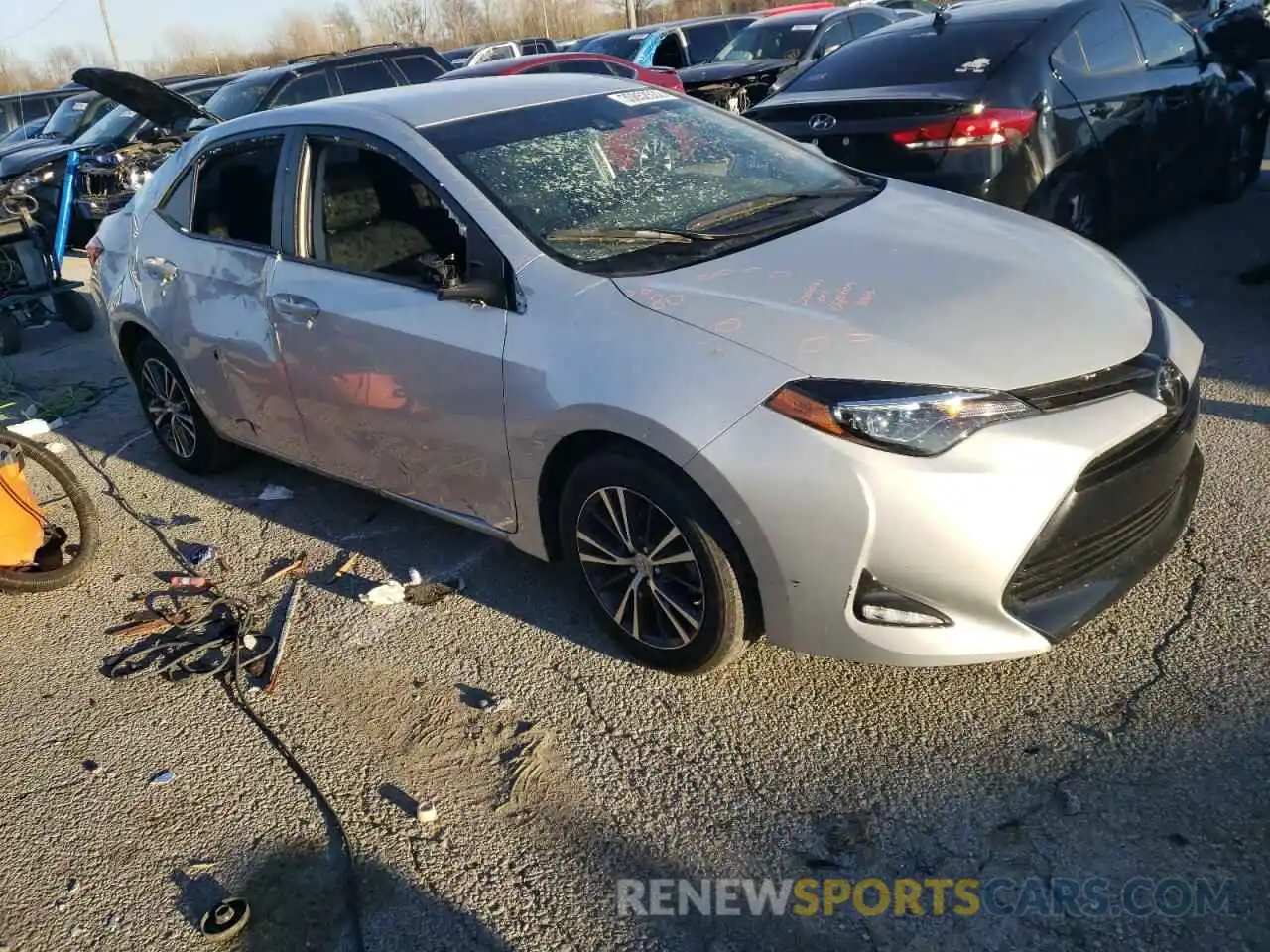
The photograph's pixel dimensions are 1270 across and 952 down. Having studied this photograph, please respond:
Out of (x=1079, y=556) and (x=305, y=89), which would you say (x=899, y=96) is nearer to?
(x=1079, y=556)

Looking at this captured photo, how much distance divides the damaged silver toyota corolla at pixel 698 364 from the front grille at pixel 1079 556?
0.04 ft

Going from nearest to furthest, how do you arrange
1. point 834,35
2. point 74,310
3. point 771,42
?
point 74,310 < point 834,35 < point 771,42

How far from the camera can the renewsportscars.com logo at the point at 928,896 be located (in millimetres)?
2391

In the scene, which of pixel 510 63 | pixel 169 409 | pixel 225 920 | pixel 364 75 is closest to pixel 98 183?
pixel 364 75

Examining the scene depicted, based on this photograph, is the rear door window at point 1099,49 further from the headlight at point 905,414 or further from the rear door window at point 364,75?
the rear door window at point 364,75

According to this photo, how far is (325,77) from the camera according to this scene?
39.7ft

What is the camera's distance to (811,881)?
2584 mm

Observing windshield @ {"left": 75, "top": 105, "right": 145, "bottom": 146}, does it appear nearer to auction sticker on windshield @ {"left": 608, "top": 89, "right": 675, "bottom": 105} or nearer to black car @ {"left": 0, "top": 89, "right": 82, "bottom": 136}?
auction sticker on windshield @ {"left": 608, "top": 89, "right": 675, "bottom": 105}

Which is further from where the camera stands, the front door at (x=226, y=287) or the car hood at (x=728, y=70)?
the car hood at (x=728, y=70)

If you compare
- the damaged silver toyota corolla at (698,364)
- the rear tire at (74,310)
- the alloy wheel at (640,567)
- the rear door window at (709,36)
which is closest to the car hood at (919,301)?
the damaged silver toyota corolla at (698,364)

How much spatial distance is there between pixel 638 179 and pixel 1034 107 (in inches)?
120

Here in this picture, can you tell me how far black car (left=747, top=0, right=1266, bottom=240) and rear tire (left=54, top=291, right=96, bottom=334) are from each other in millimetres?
5920

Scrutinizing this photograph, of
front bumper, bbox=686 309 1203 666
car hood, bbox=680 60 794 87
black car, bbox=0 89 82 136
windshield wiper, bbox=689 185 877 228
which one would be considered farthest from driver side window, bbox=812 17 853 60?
black car, bbox=0 89 82 136

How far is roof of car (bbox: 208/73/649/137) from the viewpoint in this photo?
3990 millimetres
